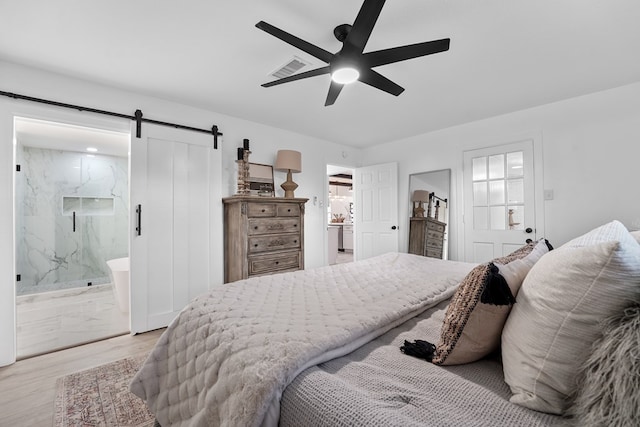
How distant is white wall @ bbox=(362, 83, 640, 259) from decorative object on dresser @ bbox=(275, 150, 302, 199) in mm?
2421

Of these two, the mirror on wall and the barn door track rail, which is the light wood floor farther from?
the mirror on wall

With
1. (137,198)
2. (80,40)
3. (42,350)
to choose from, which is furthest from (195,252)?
(80,40)

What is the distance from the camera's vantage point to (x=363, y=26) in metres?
1.51

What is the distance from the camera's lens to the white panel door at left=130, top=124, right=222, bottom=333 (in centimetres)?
294

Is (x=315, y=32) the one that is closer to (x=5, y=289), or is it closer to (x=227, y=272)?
(x=227, y=272)

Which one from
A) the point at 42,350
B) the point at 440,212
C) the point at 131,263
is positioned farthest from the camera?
the point at 440,212

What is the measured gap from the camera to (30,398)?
74.4 inches

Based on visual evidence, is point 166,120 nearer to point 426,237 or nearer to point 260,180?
point 260,180

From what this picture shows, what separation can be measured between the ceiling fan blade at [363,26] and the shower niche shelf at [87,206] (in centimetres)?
542

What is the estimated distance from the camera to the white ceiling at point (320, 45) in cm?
178

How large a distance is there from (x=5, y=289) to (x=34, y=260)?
2.96 meters

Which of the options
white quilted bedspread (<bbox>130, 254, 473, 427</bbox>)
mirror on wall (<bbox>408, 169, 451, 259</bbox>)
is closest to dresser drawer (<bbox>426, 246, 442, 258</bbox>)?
mirror on wall (<bbox>408, 169, 451, 259</bbox>)

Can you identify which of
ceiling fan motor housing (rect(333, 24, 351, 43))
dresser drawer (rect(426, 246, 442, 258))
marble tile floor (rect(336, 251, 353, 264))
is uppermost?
ceiling fan motor housing (rect(333, 24, 351, 43))

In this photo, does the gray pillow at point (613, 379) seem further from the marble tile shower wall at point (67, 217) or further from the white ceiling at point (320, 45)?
the marble tile shower wall at point (67, 217)
